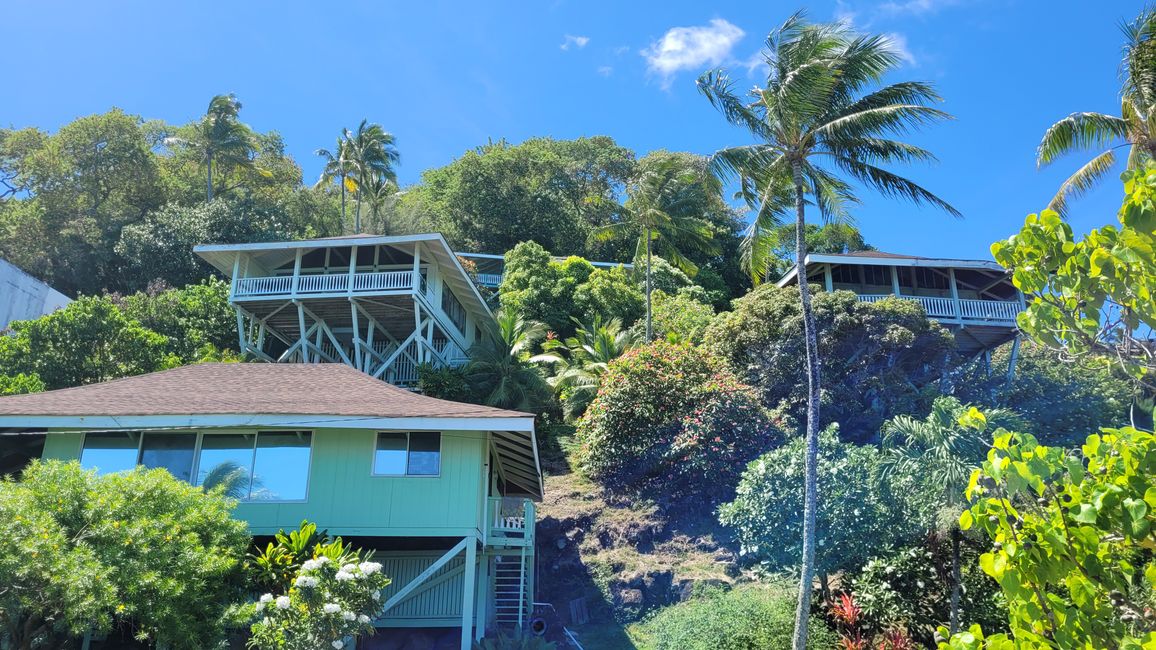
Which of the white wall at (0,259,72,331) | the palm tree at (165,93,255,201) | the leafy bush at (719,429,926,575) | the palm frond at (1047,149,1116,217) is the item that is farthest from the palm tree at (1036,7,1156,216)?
the palm tree at (165,93,255,201)

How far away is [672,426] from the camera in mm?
22438

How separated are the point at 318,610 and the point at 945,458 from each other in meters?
9.65

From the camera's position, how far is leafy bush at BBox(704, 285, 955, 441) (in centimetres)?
2284

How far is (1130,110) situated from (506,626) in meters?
17.0

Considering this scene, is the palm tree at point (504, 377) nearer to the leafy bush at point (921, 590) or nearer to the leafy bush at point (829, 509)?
the leafy bush at point (829, 509)

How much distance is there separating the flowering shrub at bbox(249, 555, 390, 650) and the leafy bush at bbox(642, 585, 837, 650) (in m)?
5.97

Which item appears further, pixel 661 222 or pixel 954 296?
pixel 661 222

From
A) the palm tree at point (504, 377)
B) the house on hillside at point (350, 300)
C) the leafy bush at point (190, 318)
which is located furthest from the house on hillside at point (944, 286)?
the leafy bush at point (190, 318)

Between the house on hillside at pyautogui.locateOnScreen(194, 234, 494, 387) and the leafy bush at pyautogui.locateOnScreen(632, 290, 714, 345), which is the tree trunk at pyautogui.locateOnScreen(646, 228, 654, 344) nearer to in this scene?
the leafy bush at pyautogui.locateOnScreen(632, 290, 714, 345)

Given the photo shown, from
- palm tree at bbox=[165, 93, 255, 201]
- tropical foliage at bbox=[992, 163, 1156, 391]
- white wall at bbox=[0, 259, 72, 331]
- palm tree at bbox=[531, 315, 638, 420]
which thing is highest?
palm tree at bbox=[165, 93, 255, 201]

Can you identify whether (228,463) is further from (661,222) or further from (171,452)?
(661,222)

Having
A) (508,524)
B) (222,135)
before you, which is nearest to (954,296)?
(508,524)

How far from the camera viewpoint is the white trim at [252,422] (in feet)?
47.2

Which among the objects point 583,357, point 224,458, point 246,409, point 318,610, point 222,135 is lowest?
point 318,610
